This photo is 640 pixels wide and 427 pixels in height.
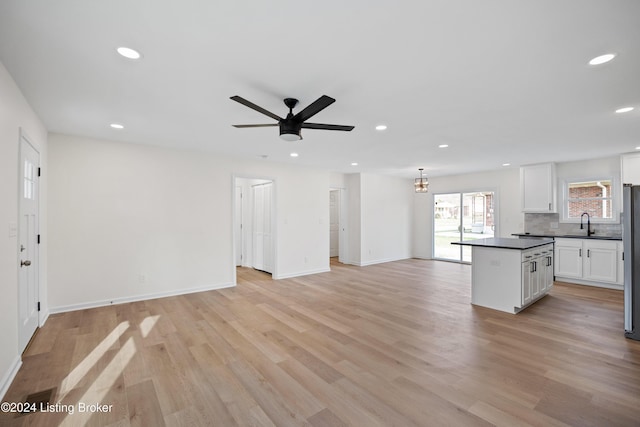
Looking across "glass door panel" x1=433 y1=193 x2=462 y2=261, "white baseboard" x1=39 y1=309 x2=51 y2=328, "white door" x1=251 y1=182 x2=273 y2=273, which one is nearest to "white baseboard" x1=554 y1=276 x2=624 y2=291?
"glass door panel" x1=433 y1=193 x2=462 y2=261

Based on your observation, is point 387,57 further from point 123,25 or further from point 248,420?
point 248,420

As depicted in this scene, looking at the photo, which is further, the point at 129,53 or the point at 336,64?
the point at 336,64

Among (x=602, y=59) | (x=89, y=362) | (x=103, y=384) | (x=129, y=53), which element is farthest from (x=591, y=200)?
(x=89, y=362)

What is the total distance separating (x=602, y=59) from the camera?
214 centimetres

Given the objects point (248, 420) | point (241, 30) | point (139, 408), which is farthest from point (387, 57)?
point (139, 408)

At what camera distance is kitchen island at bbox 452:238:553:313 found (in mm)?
4078

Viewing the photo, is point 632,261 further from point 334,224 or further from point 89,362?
point 334,224

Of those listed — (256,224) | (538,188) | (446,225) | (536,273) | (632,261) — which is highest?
(538,188)

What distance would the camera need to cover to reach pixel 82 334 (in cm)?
337

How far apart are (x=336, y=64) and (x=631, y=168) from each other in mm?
6336

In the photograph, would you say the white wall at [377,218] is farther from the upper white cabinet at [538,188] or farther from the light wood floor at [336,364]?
the light wood floor at [336,364]

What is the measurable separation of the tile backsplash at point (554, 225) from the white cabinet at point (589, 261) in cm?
60

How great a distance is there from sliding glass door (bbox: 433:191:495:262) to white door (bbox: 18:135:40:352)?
878 centimetres

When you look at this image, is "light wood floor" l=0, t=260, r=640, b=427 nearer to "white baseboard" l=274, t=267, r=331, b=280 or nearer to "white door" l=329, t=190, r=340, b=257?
"white baseboard" l=274, t=267, r=331, b=280
